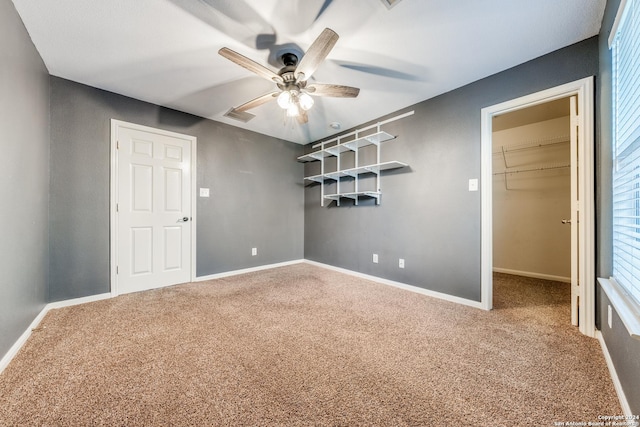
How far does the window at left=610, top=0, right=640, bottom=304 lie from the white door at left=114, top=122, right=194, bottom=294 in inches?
155

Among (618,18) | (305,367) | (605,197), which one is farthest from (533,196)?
(305,367)

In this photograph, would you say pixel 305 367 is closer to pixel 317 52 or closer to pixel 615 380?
pixel 615 380

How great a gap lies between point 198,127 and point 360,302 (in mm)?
3162

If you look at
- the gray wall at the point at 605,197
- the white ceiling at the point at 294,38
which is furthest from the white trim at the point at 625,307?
the white ceiling at the point at 294,38

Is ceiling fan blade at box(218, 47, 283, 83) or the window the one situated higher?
ceiling fan blade at box(218, 47, 283, 83)

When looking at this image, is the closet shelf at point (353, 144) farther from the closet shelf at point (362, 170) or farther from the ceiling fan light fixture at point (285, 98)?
the ceiling fan light fixture at point (285, 98)

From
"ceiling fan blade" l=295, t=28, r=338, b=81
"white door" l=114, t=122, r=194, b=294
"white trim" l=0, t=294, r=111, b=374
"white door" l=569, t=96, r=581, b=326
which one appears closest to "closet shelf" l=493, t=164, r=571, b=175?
"white door" l=569, t=96, r=581, b=326

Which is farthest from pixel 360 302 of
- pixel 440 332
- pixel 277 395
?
pixel 277 395

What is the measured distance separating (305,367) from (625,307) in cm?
164

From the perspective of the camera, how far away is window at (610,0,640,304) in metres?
1.13

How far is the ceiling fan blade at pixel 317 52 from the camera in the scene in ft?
5.05

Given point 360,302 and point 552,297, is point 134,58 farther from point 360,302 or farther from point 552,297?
point 552,297

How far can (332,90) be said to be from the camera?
2.18 m

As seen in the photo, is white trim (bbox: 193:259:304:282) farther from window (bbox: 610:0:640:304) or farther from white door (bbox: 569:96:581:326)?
window (bbox: 610:0:640:304)
